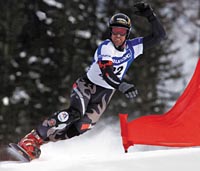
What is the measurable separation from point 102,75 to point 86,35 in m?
15.4

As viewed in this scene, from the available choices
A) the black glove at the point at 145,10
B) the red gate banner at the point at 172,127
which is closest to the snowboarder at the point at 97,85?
the black glove at the point at 145,10

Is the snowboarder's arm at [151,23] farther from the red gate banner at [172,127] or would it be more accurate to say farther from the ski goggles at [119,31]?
the red gate banner at [172,127]

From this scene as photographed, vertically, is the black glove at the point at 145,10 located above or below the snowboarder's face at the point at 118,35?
above

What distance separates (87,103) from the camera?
7.15m

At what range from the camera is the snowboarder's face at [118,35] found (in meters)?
6.98

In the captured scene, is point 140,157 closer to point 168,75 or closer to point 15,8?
point 15,8

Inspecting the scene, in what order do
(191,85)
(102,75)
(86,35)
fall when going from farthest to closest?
1. (86,35)
2. (191,85)
3. (102,75)

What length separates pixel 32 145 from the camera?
6.95m

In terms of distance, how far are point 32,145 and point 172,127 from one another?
1631mm

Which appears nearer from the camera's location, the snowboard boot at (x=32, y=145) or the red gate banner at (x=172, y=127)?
the snowboard boot at (x=32, y=145)

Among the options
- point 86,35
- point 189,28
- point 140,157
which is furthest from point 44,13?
point 140,157

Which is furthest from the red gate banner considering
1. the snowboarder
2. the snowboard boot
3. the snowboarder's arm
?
the snowboard boot

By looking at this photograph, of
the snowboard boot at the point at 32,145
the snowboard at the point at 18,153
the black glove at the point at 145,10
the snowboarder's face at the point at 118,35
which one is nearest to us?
Result: the snowboard at the point at 18,153

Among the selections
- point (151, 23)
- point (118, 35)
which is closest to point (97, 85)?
point (118, 35)
